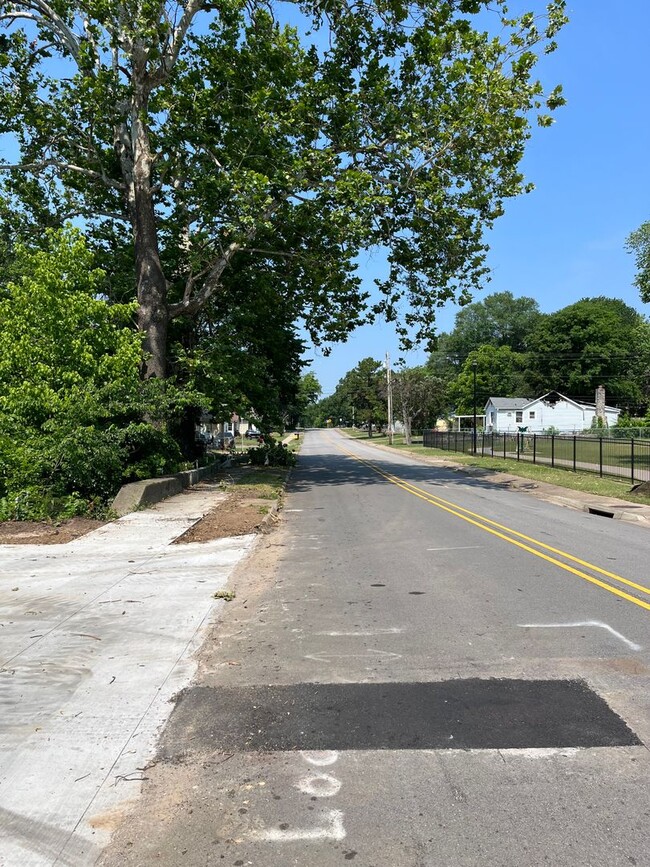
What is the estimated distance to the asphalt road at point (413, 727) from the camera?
3.02 metres

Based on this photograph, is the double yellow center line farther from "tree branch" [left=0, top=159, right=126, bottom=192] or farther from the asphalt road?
"tree branch" [left=0, top=159, right=126, bottom=192]

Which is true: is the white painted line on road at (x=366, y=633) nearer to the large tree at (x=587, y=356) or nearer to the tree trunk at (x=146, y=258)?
the tree trunk at (x=146, y=258)

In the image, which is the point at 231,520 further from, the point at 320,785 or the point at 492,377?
the point at 492,377

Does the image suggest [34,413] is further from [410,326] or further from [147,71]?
[410,326]

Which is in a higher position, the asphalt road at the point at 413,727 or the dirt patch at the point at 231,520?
the dirt patch at the point at 231,520

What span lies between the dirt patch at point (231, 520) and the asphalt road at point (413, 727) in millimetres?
3100

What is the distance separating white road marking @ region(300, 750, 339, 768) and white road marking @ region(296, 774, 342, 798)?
0.13 meters

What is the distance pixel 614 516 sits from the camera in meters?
15.4

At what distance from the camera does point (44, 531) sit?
11.9 meters

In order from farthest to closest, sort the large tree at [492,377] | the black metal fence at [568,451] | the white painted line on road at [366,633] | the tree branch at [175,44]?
1. the large tree at [492,377]
2. the black metal fence at [568,451]
3. the tree branch at [175,44]
4. the white painted line on road at [366,633]

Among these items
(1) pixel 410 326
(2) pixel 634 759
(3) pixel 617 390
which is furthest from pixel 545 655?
(3) pixel 617 390

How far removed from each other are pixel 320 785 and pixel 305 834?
1.37ft

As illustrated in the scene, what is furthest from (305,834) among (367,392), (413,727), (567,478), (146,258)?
(367,392)

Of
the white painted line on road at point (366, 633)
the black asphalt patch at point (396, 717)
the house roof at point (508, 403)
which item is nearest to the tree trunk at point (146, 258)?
the white painted line on road at point (366, 633)
